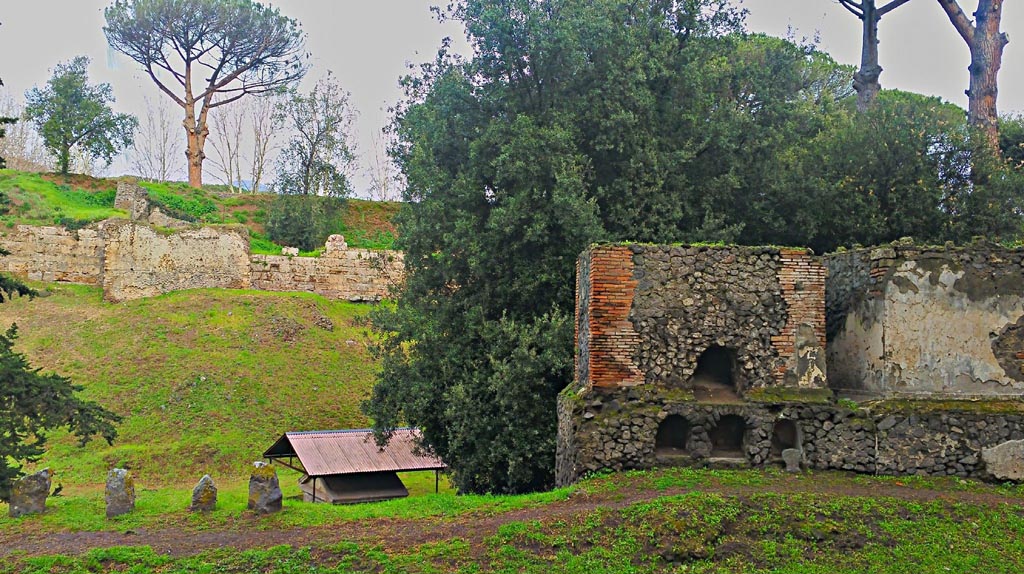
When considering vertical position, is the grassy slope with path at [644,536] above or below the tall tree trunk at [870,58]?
below

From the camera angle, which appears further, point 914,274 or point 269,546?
point 914,274

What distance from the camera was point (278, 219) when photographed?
3425 cm

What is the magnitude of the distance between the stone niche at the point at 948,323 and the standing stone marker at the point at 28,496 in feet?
37.5

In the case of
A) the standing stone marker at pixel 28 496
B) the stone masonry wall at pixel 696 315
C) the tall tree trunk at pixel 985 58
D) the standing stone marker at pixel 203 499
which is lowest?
the standing stone marker at pixel 28 496

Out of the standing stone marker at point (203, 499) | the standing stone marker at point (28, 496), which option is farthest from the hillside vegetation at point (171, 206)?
the standing stone marker at point (203, 499)

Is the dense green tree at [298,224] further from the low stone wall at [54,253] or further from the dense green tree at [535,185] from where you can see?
the dense green tree at [535,185]

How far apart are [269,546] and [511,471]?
475 cm

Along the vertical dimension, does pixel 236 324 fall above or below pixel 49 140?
below

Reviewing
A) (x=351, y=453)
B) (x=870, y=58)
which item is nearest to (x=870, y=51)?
(x=870, y=58)

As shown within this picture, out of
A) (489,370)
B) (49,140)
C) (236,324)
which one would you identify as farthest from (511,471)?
(49,140)

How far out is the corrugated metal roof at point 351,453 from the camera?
52.0 ft

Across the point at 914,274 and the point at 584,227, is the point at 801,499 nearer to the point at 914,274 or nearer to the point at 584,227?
the point at 914,274

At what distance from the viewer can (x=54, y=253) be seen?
28.1 m

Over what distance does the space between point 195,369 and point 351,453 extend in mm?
7887
